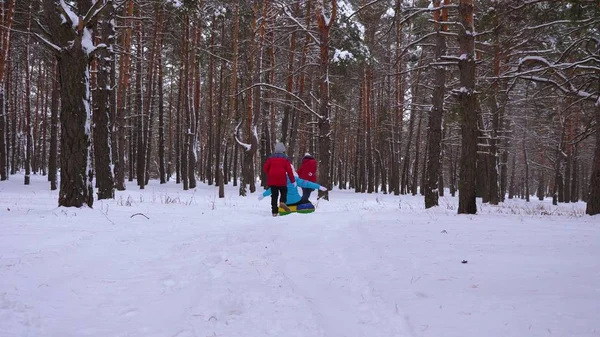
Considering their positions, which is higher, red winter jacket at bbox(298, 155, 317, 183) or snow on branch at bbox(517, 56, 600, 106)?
snow on branch at bbox(517, 56, 600, 106)

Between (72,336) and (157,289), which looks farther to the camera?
(157,289)

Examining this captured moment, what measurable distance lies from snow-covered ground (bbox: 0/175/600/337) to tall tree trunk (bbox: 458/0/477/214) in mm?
3204

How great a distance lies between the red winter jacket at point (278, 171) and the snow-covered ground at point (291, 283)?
11.5 ft

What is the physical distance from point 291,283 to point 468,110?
23.8 ft

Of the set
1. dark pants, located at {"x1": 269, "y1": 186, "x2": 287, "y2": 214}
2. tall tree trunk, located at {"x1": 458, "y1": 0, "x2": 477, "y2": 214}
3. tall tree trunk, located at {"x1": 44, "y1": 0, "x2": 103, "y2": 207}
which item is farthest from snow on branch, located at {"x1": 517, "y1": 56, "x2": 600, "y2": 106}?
tall tree trunk, located at {"x1": 44, "y1": 0, "x2": 103, "y2": 207}

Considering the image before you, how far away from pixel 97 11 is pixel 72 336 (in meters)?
7.35

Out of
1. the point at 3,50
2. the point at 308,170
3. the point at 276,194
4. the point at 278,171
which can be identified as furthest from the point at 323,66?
the point at 3,50

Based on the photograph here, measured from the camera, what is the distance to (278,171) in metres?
9.16

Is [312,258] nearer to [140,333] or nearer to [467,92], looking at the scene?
[140,333]

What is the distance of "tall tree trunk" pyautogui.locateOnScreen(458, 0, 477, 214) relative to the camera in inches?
347


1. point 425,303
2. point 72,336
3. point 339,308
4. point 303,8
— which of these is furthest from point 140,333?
point 303,8

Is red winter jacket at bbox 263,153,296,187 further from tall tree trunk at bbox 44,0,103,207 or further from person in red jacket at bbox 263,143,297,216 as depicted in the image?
tall tree trunk at bbox 44,0,103,207

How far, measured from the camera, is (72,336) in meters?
2.22

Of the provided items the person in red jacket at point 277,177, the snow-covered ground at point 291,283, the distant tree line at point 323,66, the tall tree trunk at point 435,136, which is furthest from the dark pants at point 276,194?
the tall tree trunk at point 435,136
